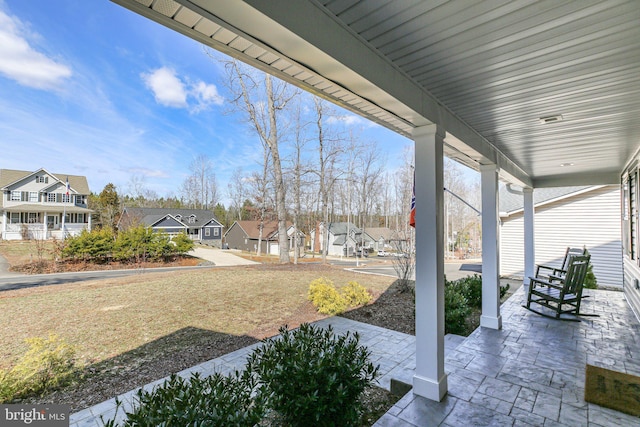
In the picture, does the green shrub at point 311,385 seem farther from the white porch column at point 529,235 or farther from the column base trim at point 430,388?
the white porch column at point 529,235

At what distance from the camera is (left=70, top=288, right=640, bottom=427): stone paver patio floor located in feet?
7.36

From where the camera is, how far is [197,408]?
1528mm

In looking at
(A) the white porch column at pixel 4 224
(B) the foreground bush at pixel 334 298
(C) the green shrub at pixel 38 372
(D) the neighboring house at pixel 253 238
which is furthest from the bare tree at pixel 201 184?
(C) the green shrub at pixel 38 372

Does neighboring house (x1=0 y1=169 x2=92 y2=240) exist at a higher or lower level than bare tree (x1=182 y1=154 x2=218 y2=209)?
lower

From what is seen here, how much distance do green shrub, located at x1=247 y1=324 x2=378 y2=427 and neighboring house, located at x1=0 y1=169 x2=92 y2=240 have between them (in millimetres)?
19073

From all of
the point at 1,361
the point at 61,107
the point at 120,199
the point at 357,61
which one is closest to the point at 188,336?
the point at 1,361

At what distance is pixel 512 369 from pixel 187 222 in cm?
2713

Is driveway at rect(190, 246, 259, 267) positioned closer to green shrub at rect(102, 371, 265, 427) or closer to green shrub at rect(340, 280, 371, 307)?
green shrub at rect(340, 280, 371, 307)

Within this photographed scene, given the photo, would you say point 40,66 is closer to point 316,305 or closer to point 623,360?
point 316,305

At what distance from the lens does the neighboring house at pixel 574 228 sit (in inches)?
342

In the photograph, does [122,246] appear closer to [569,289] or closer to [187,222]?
[187,222]

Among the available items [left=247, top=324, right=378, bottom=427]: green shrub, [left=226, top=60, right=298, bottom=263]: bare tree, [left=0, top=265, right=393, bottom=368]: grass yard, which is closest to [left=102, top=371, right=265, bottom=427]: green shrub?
[left=247, top=324, right=378, bottom=427]: green shrub

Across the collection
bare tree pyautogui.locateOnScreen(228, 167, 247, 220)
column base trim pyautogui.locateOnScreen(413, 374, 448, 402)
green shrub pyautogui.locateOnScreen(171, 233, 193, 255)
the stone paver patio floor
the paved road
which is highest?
bare tree pyautogui.locateOnScreen(228, 167, 247, 220)

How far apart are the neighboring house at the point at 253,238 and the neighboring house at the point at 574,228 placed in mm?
16935
